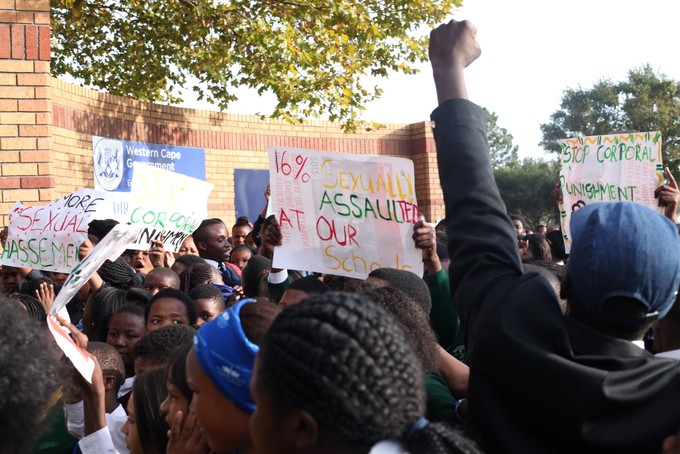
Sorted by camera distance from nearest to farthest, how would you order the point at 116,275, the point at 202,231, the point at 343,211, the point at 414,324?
1. the point at 414,324
2. the point at 343,211
3. the point at 116,275
4. the point at 202,231

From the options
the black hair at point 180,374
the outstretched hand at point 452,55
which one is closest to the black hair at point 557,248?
the black hair at point 180,374

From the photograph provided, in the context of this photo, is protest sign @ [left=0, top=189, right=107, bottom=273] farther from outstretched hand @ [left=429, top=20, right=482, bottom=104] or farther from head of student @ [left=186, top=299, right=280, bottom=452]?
outstretched hand @ [left=429, top=20, right=482, bottom=104]

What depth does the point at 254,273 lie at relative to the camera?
226 inches

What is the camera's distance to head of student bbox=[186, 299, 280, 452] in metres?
2.16

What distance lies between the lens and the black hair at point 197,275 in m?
6.04

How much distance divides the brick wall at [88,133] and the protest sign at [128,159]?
119 mm

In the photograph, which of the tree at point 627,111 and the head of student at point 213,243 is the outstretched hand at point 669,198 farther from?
the tree at point 627,111

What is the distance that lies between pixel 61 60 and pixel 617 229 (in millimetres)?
14296

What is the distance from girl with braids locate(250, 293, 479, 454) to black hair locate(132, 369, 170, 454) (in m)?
1.27

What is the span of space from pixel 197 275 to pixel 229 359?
12.9 feet

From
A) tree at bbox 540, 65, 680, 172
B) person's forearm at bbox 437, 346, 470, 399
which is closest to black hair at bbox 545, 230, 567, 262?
person's forearm at bbox 437, 346, 470, 399

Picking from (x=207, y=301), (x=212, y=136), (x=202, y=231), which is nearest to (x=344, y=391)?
(x=207, y=301)

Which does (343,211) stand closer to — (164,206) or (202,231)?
(164,206)

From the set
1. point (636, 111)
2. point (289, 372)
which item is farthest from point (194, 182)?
point (636, 111)
